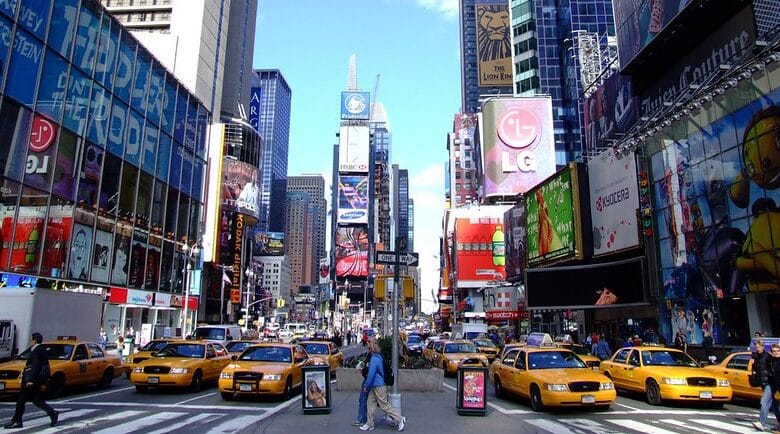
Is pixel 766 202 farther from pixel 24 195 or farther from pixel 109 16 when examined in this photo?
pixel 109 16

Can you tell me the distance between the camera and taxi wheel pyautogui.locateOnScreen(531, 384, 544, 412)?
12380 millimetres

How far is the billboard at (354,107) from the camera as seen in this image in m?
165

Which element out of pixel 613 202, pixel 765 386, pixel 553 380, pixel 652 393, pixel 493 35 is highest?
pixel 493 35

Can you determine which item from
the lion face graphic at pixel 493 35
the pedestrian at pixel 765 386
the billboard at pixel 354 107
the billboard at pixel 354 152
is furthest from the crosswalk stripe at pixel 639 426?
the billboard at pixel 354 107

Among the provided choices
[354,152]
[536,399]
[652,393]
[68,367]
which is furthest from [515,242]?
[354,152]

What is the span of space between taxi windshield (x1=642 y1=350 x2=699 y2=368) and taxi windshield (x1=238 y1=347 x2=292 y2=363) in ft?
31.6

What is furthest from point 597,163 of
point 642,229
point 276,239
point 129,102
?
point 276,239

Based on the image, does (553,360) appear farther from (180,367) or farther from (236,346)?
(236,346)

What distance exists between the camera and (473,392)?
37.9 ft

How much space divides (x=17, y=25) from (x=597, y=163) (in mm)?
35873

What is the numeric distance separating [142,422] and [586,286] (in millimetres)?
33946

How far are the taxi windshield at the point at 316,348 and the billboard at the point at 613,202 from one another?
20.8 meters

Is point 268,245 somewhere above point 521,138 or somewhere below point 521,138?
below

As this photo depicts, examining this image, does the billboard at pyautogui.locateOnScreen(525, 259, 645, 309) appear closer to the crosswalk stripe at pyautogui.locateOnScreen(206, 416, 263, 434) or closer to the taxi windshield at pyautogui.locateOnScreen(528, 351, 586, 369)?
the taxi windshield at pyautogui.locateOnScreen(528, 351, 586, 369)
